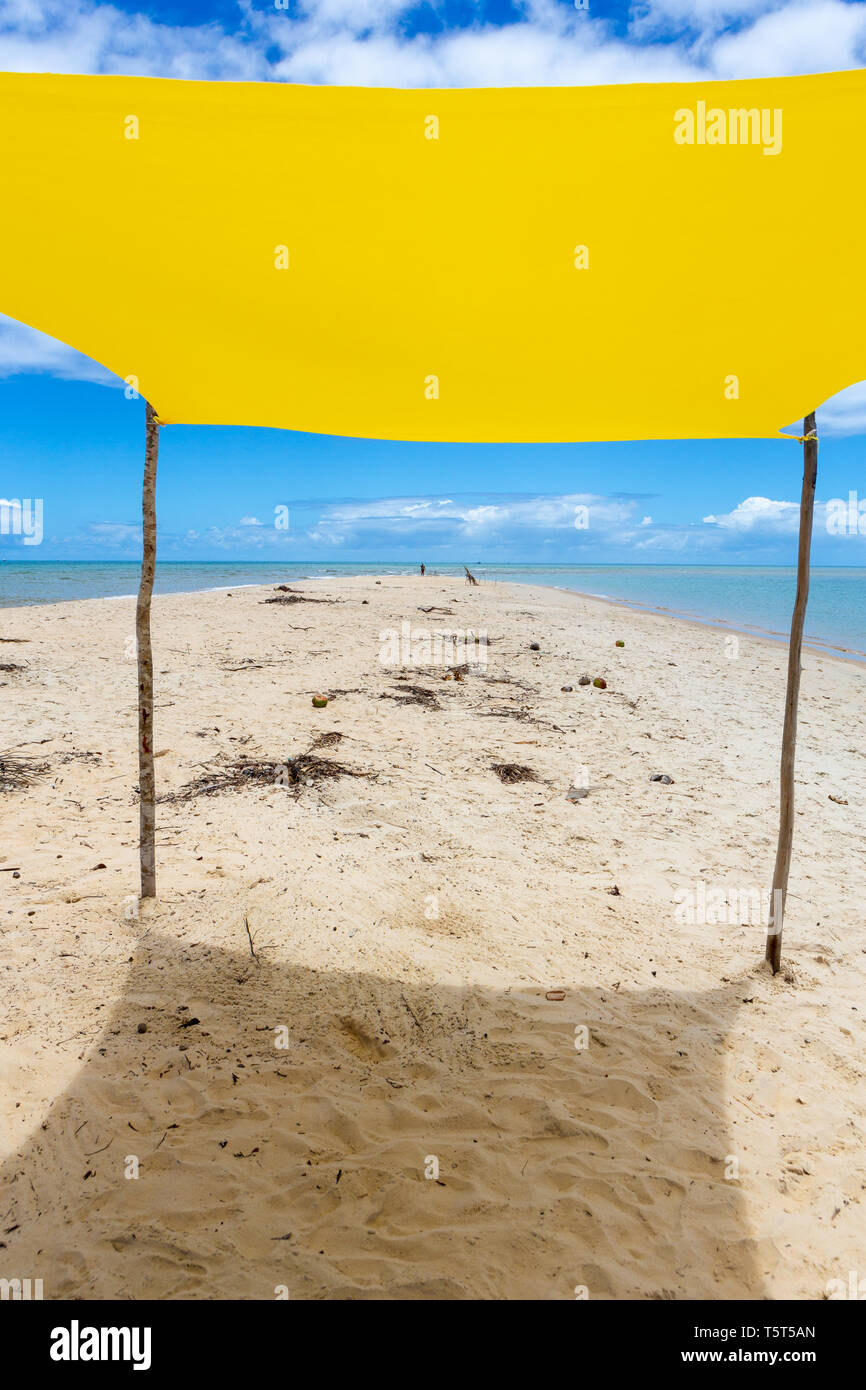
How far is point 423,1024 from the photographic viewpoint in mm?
3064

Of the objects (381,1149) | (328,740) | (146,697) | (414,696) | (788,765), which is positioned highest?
(146,697)

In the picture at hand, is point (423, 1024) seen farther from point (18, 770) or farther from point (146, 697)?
point (18, 770)

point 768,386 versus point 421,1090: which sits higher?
point 768,386

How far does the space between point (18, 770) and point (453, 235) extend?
5.04 m

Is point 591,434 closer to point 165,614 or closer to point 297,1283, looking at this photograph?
point 297,1283

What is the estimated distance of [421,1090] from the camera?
8.91 feet

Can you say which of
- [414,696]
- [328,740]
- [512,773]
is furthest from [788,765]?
[414,696]

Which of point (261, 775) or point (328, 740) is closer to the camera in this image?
point (261, 775)

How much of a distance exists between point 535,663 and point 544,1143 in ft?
29.4

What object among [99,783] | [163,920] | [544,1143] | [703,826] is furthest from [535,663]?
[544,1143]

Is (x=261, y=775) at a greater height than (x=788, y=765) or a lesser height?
lesser
